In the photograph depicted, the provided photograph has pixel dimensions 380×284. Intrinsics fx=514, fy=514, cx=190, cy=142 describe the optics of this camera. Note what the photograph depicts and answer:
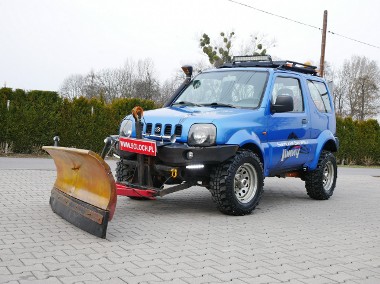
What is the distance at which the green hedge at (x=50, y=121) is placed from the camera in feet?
67.4

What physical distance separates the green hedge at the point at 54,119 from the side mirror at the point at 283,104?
14806mm

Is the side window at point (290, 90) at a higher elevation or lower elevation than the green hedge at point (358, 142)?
higher

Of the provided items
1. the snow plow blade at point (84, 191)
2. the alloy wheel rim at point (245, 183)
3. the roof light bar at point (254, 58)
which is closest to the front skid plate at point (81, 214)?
the snow plow blade at point (84, 191)

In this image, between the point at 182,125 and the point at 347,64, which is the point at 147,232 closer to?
the point at 182,125

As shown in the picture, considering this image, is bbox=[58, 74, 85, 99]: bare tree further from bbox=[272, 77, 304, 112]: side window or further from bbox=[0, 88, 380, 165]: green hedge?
bbox=[272, 77, 304, 112]: side window

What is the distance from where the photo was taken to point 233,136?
7328mm

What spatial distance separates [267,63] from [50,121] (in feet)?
45.9

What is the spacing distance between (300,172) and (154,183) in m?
3.29

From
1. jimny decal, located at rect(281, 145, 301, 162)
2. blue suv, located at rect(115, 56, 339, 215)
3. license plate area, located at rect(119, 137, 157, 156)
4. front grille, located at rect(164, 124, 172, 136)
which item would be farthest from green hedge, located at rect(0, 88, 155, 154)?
front grille, located at rect(164, 124, 172, 136)

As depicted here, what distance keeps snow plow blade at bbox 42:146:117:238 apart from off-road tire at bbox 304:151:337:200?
4.64 metres

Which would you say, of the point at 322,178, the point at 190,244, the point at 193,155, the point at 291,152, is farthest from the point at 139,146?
the point at 322,178

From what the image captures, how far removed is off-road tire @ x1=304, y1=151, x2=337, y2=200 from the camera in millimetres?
9555

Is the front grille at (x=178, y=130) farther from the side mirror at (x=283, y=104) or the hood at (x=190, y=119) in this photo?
the side mirror at (x=283, y=104)

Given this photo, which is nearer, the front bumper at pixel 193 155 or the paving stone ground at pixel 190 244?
the paving stone ground at pixel 190 244
